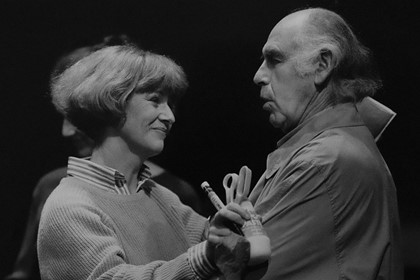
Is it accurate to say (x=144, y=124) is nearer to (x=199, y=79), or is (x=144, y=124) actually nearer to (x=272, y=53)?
(x=272, y=53)

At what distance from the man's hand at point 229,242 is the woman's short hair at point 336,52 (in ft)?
1.59

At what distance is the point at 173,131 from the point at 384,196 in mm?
1183

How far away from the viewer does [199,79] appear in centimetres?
351

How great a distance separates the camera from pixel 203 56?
3.53 metres

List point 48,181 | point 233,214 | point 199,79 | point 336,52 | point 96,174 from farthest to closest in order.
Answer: point 48,181 → point 199,79 → point 96,174 → point 336,52 → point 233,214

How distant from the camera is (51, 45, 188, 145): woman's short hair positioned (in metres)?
2.88

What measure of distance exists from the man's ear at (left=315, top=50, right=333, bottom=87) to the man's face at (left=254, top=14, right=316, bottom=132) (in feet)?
0.07

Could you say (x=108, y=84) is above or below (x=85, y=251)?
above

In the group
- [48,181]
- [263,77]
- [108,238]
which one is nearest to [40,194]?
[48,181]

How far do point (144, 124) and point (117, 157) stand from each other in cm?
13

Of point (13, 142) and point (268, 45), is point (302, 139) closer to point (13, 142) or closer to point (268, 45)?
point (268, 45)

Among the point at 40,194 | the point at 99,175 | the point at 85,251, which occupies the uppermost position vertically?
the point at 99,175

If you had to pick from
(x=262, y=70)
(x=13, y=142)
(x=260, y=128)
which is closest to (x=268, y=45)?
(x=262, y=70)

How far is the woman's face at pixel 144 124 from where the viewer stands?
292 cm
